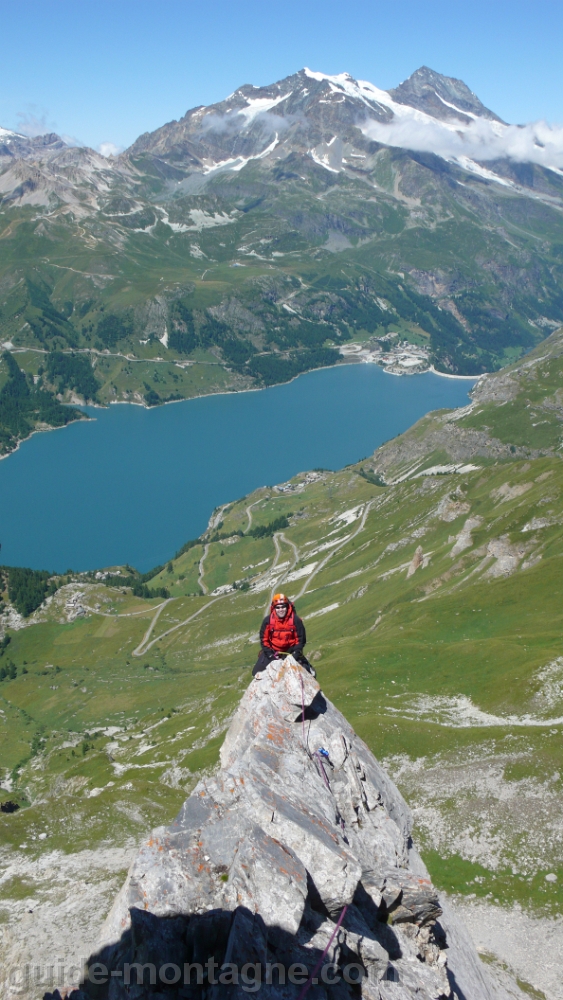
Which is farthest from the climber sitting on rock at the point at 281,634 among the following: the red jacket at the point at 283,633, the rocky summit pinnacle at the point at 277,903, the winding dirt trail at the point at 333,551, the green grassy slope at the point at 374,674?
the winding dirt trail at the point at 333,551

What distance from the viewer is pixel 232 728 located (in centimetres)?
2975

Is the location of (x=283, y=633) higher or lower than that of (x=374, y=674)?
higher

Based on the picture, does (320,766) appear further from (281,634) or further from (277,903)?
(277,903)

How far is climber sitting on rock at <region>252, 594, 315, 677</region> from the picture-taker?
27.9 metres

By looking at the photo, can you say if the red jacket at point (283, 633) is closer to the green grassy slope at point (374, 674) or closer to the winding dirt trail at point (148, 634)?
the green grassy slope at point (374, 674)

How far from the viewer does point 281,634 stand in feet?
93.7

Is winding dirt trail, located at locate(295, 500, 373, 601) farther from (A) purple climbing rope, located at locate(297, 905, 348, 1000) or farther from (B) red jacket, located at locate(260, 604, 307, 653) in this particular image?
(A) purple climbing rope, located at locate(297, 905, 348, 1000)

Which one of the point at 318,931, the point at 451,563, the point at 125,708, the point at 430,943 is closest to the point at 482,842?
the point at 430,943

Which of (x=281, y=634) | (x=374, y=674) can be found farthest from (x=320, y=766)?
(x=374, y=674)

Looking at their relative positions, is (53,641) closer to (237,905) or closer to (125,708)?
(125,708)

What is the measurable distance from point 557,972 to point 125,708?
9759 cm

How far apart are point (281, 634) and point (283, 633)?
10cm

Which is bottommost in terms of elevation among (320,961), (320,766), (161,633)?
(161,633)

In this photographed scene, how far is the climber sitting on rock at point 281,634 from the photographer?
2788 cm
